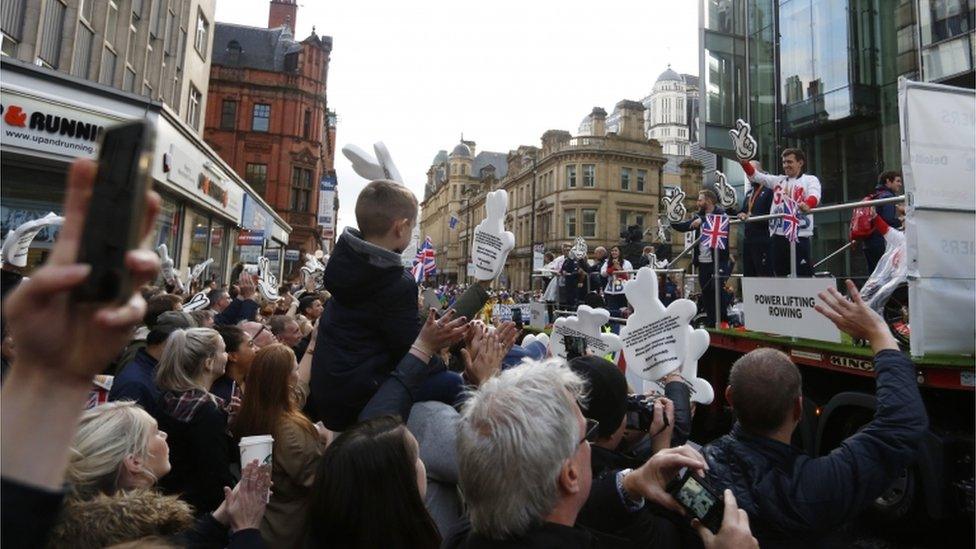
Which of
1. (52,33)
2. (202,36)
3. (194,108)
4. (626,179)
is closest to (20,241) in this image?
(52,33)

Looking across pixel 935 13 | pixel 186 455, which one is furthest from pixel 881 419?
pixel 935 13

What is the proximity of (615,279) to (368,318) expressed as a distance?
33.5 ft

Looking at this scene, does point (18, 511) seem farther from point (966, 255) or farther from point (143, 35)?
point (143, 35)

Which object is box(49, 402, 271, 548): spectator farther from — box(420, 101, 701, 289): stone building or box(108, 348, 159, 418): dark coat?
box(420, 101, 701, 289): stone building

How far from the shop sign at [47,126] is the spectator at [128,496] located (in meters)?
10.2

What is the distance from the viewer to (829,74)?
1972 cm

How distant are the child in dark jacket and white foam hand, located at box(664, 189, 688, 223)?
842 centimetres

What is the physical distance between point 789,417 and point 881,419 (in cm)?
31

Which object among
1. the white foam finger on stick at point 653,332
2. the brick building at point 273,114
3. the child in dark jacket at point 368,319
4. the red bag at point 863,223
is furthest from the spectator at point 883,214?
the brick building at point 273,114

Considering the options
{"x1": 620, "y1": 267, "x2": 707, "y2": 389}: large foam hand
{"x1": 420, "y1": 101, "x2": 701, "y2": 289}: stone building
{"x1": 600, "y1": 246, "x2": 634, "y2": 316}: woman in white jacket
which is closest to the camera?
{"x1": 620, "y1": 267, "x2": 707, "y2": 389}: large foam hand

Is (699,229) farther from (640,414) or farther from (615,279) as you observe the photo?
(640,414)

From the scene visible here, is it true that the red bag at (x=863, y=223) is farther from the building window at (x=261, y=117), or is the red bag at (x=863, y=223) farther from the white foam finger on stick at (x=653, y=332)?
the building window at (x=261, y=117)

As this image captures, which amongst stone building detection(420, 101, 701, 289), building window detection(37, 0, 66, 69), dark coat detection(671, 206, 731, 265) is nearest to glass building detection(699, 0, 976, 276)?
dark coat detection(671, 206, 731, 265)

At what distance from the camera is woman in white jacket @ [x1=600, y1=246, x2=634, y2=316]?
39.9ft
